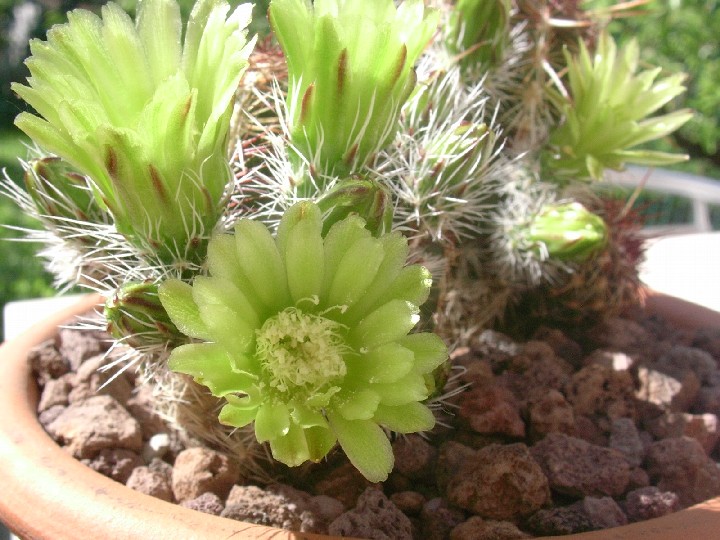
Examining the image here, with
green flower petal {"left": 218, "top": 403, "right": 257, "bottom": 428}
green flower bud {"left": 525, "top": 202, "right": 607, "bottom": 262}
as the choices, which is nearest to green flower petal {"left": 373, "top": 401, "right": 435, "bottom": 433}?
green flower petal {"left": 218, "top": 403, "right": 257, "bottom": 428}

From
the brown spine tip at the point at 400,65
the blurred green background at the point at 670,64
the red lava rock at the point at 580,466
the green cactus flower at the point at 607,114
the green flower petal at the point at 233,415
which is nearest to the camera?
the green flower petal at the point at 233,415

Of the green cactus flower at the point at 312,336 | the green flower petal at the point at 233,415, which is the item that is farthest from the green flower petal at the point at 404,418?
the green flower petal at the point at 233,415

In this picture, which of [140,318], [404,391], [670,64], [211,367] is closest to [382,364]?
[404,391]

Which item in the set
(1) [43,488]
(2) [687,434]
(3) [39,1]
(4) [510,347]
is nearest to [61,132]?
(1) [43,488]

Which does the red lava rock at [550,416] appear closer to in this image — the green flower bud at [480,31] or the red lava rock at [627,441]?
the red lava rock at [627,441]

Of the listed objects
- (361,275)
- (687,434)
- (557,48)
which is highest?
(557,48)

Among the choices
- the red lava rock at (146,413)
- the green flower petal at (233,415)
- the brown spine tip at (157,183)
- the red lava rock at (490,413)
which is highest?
the brown spine tip at (157,183)

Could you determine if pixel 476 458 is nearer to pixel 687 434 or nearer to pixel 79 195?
pixel 687 434
